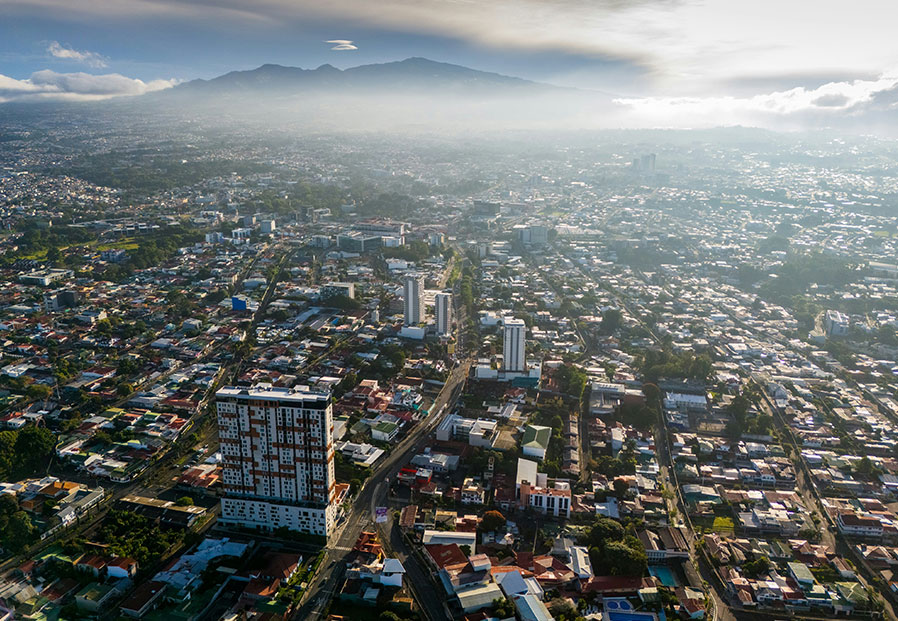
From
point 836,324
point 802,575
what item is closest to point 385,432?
point 802,575

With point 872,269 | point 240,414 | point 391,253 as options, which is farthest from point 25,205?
point 872,269

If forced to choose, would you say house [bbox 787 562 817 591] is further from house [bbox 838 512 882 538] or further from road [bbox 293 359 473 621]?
road [bbox 293 359 473 621]

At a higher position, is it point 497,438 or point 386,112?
point 386,112

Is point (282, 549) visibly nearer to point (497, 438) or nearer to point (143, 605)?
point (143, 605)

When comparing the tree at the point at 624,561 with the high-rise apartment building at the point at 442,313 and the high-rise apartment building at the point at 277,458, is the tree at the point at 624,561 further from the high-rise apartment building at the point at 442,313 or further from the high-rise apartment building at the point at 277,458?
the high-rise apartment building at the point at 442,313

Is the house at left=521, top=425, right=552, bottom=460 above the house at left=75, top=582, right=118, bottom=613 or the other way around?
above

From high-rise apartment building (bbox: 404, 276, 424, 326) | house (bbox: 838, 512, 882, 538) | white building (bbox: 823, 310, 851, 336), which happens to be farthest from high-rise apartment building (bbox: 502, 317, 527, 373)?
white building (bbox: 823, 310, 851, 336)

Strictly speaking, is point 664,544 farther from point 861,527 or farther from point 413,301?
point 413,301
